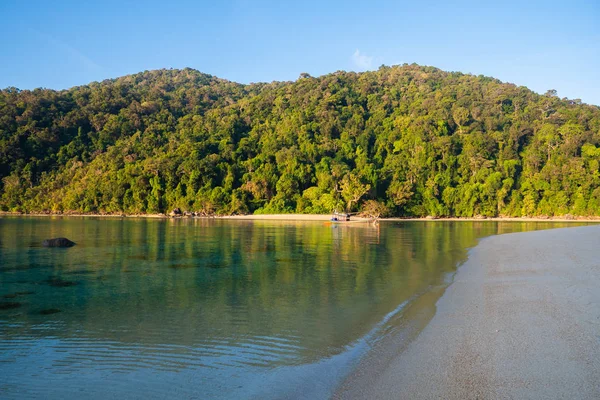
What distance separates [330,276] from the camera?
1688 centimetres

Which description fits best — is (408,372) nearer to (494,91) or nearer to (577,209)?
(577,209)

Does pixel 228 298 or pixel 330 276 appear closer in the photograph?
pixel 228 298

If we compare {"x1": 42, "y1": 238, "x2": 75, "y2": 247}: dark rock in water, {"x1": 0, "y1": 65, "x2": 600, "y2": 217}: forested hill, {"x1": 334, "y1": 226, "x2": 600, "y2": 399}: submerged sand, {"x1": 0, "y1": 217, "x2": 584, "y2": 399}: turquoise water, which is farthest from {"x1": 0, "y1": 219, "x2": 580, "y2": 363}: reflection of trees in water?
{"x1": 0, "y1": 65, "x2": 600, "y2": 217}: forested hill

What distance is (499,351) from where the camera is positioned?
7.48m

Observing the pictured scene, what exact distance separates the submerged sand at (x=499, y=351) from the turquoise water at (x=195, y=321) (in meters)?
0.82

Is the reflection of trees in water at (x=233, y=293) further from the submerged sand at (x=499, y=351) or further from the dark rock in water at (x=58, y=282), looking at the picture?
the submerged sand at (x=499, y=351)

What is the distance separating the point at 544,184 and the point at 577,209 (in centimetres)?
682

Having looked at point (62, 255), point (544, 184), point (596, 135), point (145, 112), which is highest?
point (145, 112)

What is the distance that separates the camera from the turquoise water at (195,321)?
691 cm

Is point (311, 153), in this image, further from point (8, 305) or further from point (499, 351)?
point (499, 351)

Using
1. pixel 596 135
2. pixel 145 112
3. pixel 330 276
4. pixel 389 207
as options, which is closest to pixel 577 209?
pixel 596 135

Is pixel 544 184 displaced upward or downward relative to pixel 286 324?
upward

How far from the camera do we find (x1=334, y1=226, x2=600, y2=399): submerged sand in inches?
238

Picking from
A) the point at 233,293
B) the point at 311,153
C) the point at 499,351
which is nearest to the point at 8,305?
the point at 233,293
